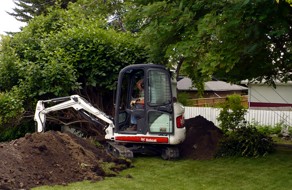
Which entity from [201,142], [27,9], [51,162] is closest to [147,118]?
[201,142]

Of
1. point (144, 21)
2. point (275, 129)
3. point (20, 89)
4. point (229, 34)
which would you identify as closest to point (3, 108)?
point (20, 89)

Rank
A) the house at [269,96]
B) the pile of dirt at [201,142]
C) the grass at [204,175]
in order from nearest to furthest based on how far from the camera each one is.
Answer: the grass at [204,175], the pile of dirt at [201,142], the house at [269,96]

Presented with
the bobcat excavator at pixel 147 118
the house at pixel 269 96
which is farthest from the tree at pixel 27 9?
the bobcat excavator at pixel 147 118

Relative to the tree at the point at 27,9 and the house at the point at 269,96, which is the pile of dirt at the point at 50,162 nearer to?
the house at the point at 269,96

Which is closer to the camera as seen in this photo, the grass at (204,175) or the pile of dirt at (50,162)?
the pile of dirt at (50,162)

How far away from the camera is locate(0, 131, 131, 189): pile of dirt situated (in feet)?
27.7

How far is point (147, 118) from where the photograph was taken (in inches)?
453

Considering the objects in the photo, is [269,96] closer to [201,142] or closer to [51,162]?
[201,142]

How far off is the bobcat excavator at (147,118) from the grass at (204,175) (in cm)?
49

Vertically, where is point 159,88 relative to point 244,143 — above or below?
above

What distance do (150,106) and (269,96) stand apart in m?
16.0

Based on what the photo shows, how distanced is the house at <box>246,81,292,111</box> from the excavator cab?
14.1 metres

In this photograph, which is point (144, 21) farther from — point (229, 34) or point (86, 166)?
point (86, 166)

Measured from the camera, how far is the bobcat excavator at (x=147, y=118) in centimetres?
1152
